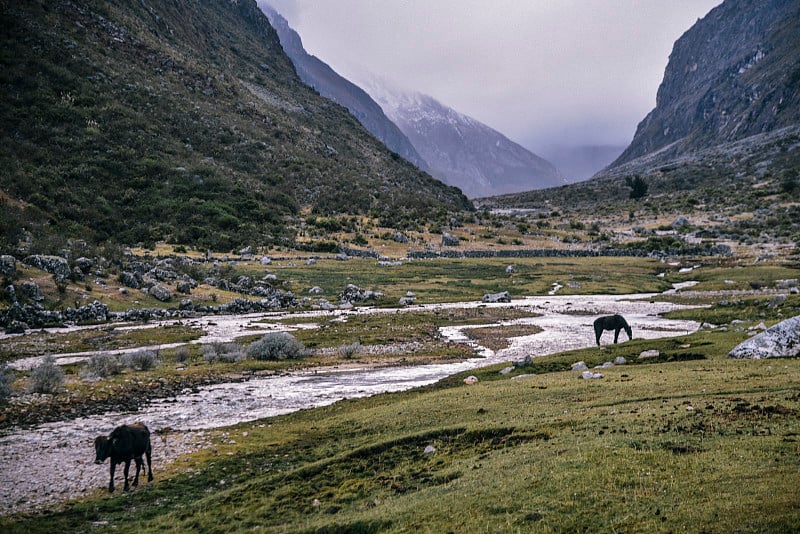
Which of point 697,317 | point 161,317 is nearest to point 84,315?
point 161,317

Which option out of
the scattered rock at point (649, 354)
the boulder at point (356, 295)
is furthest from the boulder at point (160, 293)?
the scattered rock at point (649, 354)

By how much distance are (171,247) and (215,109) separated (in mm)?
67088

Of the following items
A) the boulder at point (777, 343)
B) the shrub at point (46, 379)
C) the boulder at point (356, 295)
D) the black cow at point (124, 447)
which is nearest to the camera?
the black cow at point (124, 447)

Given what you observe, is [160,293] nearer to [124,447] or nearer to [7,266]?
[7,266]

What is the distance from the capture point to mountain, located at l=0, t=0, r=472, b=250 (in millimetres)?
92688

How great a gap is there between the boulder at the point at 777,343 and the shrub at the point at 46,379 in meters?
34.6

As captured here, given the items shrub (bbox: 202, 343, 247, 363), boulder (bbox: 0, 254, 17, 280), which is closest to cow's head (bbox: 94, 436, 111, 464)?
shrub (bbox: 202, 343, 247, 363)

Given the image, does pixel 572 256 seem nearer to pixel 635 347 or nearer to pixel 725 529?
pixel 635 347

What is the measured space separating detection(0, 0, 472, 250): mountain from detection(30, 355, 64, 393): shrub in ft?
131

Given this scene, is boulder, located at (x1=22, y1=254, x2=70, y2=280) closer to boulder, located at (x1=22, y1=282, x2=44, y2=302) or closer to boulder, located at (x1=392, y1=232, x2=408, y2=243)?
boulder, located at (x1=22, y1=282, x2=44, y2=302)

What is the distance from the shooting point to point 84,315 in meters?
49.2

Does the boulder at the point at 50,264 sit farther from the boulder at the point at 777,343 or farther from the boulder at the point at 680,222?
the boulder at the point at 680,222

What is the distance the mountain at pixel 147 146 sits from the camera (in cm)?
9269

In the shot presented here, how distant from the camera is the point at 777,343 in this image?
82.9ft
